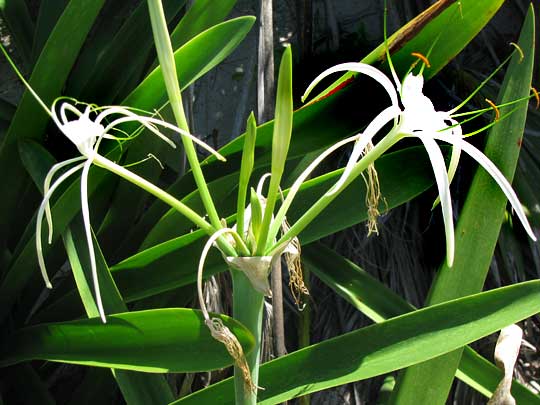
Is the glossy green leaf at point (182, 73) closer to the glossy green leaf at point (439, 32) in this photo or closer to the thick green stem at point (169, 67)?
Result: the glossy green leaf at point (439, 32)

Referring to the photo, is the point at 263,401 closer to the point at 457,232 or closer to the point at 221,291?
the point at 457,232

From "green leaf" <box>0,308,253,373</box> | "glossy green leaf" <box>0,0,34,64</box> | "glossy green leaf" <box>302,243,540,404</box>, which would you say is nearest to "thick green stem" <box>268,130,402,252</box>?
"green leaf" <box>0,308,253,373</box>

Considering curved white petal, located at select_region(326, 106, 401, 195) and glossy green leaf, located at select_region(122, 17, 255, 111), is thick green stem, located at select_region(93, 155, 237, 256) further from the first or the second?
glossy green leaf, located at select_region(122, 17, 255, 111)

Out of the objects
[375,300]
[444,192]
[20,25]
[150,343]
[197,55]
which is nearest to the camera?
[444,192]

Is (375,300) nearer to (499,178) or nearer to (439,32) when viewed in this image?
(439,32)

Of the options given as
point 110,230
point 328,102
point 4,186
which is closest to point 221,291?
point 110,230

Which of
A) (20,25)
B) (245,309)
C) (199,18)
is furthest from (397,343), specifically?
(20,25)

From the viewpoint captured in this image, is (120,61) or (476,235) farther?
(120,61)

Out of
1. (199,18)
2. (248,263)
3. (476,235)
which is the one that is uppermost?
(199,18)
